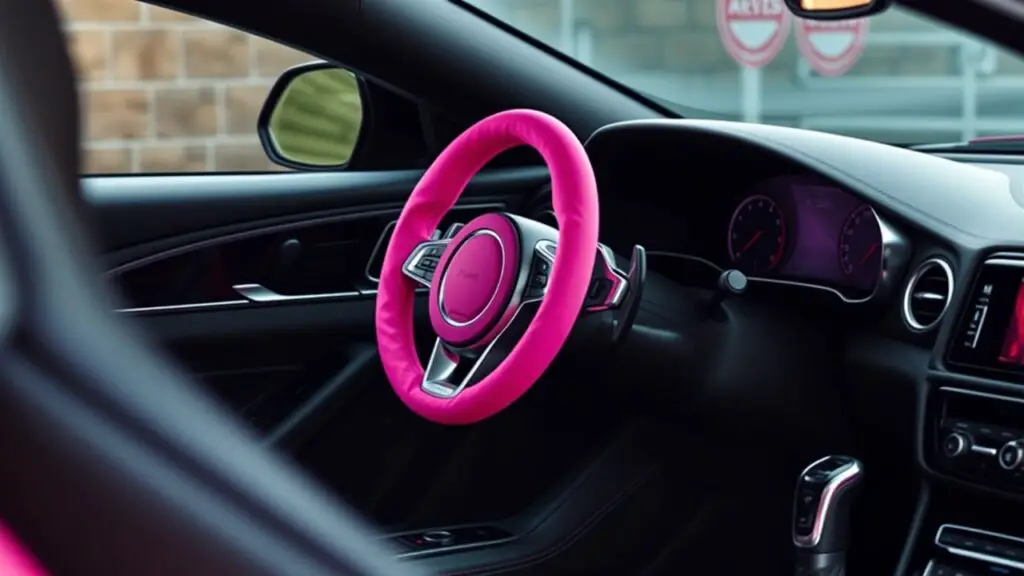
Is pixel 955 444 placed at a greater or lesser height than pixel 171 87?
lesser

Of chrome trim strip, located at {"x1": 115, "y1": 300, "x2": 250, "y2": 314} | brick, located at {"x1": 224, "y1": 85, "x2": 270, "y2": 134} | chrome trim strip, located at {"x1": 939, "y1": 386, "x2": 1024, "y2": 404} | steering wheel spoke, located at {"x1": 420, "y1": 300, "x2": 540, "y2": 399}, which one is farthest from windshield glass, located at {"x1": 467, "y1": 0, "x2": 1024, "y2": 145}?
steering wheel spoke, located at {"x1": 420, "y1": 300, "x2": 540, "y2": 399}

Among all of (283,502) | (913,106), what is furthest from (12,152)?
(913,106)

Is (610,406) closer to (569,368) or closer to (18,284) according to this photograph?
(569,368)

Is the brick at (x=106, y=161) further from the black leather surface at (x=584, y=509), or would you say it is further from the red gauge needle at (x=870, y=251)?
the red gauge needle at (x=870, y=251)

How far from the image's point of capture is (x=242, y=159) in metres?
2.73

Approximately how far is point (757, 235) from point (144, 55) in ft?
8.17

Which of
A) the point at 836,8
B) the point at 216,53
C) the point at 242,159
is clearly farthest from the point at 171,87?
the point at 836,8

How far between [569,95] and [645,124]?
0.76ft

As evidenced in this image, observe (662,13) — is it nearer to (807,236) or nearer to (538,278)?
(807,236)

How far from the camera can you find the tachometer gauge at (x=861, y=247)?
6.23ft

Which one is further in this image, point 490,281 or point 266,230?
point 266,230

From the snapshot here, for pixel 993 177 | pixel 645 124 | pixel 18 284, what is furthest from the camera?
pixel 645 124

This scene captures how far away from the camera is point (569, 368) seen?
2.02 metres

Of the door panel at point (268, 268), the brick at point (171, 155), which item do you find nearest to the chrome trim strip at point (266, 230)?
the door panel at point (268, 268)
